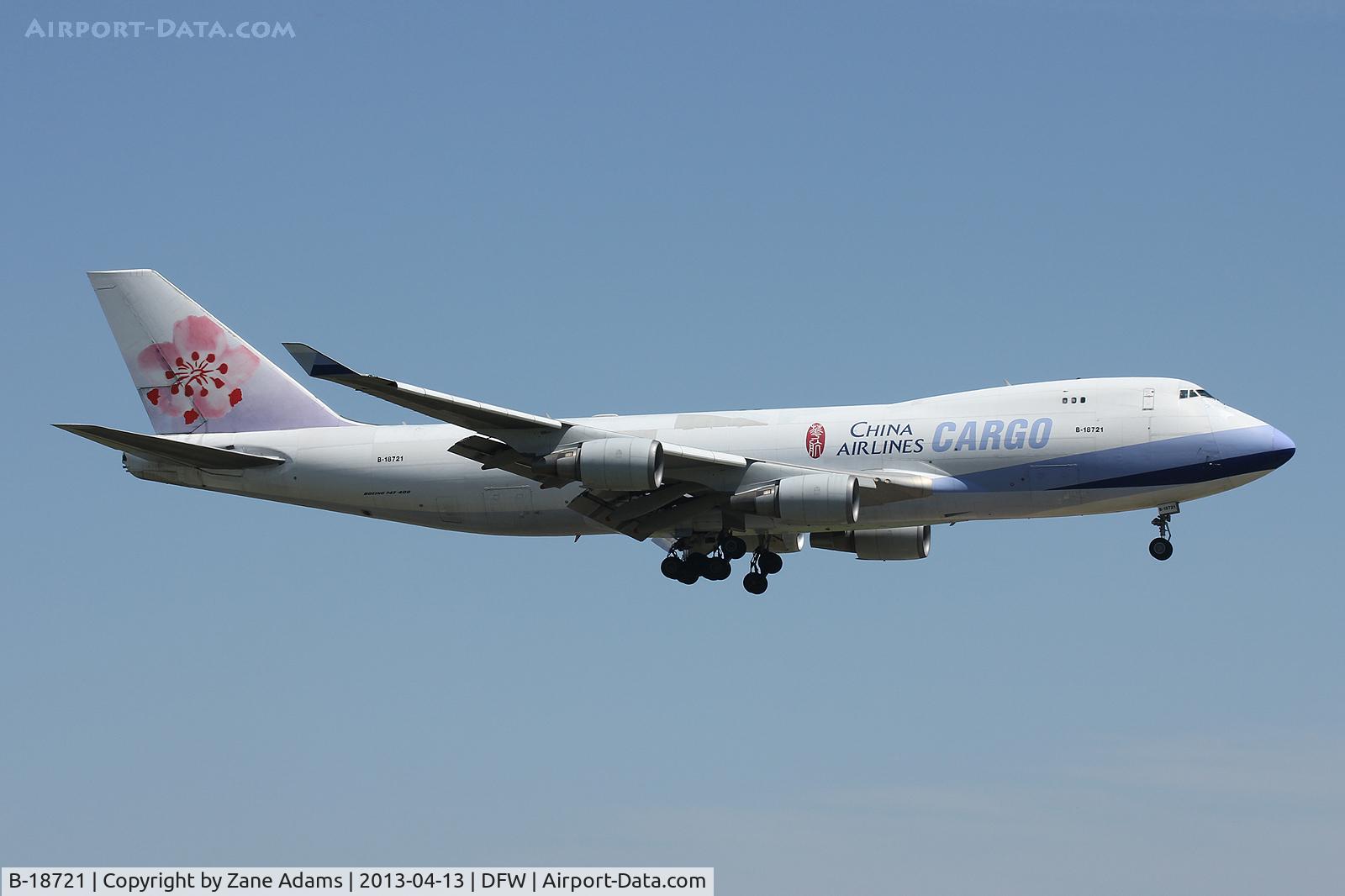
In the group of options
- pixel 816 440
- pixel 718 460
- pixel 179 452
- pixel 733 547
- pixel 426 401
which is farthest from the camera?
pixel 179 452

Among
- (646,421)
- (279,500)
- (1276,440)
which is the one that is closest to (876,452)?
(646,421)

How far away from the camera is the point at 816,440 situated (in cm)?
4569

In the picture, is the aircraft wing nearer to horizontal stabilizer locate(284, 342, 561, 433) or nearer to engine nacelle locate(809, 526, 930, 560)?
horizontal stabilizer locate(284, 342, 561, 433)

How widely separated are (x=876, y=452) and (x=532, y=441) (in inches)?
352

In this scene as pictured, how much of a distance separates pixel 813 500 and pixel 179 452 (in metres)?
18.0

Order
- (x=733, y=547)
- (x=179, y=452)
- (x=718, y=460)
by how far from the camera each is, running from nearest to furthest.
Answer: (x=718, y=460), (x=733, y=547), (x=179, y=452)

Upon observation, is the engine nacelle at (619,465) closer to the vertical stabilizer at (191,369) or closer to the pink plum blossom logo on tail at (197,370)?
the vertical stabilizer at (191,369)

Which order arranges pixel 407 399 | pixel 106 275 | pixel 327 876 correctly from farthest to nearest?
pixel 106 275
pixel 407 399
pixel 327 876

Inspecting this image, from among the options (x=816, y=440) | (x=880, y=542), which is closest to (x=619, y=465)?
(x=816, y=440)

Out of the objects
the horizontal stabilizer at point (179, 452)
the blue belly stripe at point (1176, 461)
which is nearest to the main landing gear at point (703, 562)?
the blue belly stripe at point (1176, 461)

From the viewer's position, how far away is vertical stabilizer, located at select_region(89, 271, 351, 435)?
166ft

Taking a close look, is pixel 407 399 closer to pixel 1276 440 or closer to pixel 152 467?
pixel 152 467

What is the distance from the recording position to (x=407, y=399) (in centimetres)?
4191

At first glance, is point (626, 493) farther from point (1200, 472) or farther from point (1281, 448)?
point (1281, 448)
